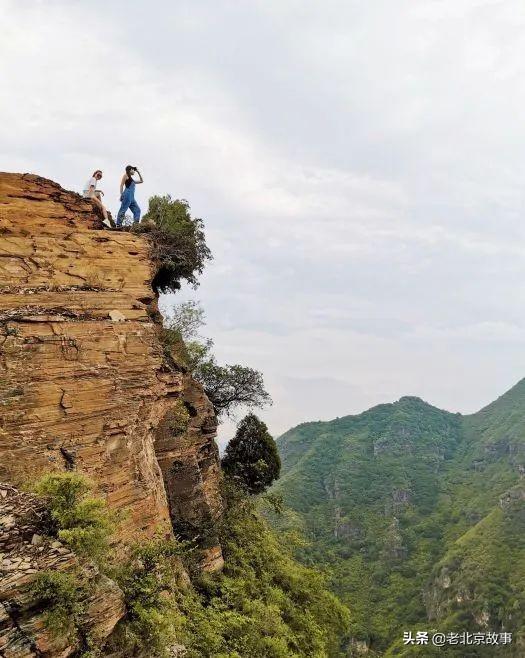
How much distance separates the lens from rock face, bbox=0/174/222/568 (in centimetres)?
1153

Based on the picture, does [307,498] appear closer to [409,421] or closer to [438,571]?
[438,571]

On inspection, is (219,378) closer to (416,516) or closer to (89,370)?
(89,370)

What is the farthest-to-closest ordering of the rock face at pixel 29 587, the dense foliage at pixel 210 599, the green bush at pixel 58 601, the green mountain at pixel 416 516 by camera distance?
the green mountain at pixel 416 516
the dense foliage at pixel 210 599
the green bush at pixel 58 601
the rock face at pixel 29 587

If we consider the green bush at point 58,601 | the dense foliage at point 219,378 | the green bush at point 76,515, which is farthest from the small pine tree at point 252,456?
the green bush at point 58,601

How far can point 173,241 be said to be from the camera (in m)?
20.3

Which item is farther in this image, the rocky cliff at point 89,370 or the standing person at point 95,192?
the standing person at point 95,192

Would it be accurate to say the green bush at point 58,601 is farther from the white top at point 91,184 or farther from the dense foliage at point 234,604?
the white top at point 91,184

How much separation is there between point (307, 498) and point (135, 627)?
109m

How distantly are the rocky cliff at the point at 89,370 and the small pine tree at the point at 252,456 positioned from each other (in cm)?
722

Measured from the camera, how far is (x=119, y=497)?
40.0 ft

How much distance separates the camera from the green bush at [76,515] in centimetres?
822

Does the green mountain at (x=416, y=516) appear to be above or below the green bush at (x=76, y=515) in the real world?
below

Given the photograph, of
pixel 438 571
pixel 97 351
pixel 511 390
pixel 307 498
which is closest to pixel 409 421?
pixel 511 390

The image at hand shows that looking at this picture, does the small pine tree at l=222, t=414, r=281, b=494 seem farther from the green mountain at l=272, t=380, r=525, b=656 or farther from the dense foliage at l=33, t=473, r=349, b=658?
the green mountain at l=272, t=380, r=525, b=656
